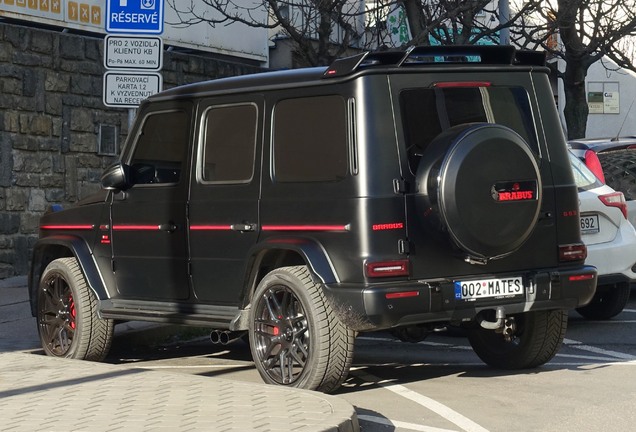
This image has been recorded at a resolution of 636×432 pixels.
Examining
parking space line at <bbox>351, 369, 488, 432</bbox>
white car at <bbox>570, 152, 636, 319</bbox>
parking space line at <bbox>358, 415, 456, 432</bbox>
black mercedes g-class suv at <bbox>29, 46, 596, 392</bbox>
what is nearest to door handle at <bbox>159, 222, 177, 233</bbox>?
black mercedes g-class suv at <bbox>29, 46, 596, 392</bbox>

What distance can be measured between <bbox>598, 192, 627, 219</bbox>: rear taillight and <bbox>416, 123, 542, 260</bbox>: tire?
3.39 metres

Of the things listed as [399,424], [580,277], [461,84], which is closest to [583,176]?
[580,277]

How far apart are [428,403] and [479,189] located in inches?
50.9

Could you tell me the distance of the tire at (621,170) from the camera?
40.4ft

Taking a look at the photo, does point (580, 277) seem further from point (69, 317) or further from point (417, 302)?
point (69, 317)

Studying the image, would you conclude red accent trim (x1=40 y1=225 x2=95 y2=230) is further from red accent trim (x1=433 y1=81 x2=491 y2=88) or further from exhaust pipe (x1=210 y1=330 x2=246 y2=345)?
red accent trim (x1=433 y1=81 x2=491 y2=88)

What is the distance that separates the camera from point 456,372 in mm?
8914

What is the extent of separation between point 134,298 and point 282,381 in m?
1.87

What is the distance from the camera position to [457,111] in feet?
26.2

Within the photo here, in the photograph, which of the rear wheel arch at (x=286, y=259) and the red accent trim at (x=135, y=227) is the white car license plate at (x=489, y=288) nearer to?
the rear wheel arch at (x=286, y=259)

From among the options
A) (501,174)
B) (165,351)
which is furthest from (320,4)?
(501,174)

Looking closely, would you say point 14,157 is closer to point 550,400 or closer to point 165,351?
point 165,351

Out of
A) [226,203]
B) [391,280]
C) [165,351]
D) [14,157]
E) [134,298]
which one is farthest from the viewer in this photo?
[14,157]

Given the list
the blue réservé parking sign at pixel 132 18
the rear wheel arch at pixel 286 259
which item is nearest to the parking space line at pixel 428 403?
the rear wheel arch at pixel 286 259
